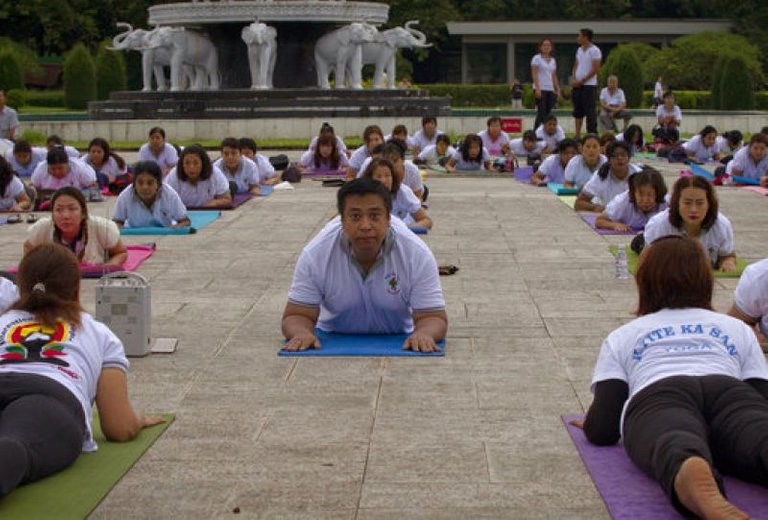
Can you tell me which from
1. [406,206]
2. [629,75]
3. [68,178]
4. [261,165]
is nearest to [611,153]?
[406,206]

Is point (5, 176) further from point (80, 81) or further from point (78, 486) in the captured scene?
point (80, 81)

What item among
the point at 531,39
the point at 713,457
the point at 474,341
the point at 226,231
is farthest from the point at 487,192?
the point at 531,39

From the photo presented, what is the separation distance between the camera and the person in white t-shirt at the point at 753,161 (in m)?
21.9

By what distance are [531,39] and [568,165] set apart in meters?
48.6

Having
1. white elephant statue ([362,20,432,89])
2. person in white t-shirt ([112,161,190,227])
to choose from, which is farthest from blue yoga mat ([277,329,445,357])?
white elephant statue ([362,20,432,89])

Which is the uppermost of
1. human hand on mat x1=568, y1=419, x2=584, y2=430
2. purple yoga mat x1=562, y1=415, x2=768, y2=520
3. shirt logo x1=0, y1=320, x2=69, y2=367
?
shirt logo x1=0, y1=320, x2=69, y2=367

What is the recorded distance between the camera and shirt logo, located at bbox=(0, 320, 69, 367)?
6.82 m

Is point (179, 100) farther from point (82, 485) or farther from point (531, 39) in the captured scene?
point (531, 39)

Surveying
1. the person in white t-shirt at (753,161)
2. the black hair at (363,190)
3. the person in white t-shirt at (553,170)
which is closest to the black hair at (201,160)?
the person in white t-shirt at (553,170)

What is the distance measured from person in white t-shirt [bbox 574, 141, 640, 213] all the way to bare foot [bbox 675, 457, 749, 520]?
1175 cm

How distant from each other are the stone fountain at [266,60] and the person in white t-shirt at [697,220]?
22.0 m

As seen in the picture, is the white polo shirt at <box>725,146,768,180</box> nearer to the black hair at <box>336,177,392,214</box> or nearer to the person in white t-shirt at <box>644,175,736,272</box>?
the person in white t-shirt at <box>644,175,736,272</box>

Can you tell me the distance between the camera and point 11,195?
60.6 ft

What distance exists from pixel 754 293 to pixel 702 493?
306 cm
